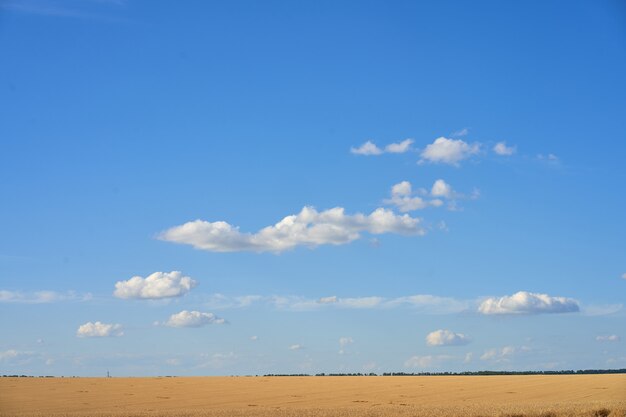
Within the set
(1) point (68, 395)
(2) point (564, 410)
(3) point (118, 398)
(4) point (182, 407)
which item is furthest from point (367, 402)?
(1) point (68, 395)

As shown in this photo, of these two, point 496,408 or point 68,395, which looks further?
point 68,395

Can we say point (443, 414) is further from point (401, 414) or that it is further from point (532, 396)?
point (532, 396)

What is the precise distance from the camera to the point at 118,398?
7531cm

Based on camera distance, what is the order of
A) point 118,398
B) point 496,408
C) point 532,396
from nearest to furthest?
point 496,408
point 532,396
point 118,398

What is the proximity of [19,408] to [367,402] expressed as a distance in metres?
29.9

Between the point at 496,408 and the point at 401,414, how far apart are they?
26.2ft

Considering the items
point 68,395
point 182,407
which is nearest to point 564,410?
point 182,407

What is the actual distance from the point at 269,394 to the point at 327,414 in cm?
3422

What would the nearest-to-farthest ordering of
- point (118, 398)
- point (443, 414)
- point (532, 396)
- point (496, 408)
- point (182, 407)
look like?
point (443, 414) < point (496, 408) < point (182, 407) < point (532, 396) < point (118, 398)

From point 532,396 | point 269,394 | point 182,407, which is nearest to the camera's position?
point 182,407

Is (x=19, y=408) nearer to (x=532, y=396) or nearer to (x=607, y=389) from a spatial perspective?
(x=532, y=396)

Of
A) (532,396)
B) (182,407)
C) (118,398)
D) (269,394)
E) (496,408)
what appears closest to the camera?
(496,408)

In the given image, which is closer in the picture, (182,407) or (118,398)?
(182,407)

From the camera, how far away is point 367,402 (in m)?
64.8
